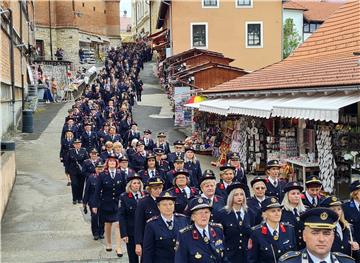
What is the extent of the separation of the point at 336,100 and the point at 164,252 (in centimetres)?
674

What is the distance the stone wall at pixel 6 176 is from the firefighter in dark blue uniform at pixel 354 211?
26.4 ft

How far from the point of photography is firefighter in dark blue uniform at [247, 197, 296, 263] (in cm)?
579

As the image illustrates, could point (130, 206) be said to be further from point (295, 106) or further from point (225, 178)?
point (295, 106)

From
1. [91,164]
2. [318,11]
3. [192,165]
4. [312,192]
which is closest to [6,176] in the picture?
[91,164]

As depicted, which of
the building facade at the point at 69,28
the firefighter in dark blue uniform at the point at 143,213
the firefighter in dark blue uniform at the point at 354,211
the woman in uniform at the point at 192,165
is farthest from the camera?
the building facade at the point at 69,28

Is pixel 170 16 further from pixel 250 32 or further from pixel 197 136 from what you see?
pixel 197 136

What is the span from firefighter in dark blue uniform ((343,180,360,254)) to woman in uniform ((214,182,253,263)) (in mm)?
1367

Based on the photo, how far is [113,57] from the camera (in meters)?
46.5

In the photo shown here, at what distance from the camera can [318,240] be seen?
3918mm

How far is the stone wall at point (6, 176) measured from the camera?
1260 centimetres

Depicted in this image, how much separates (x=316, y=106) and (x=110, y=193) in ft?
16.5

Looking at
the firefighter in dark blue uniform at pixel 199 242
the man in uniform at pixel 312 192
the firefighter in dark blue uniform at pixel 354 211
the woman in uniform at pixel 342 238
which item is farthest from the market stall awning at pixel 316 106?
the firefighter in dark blue uniform at pixel 199 242

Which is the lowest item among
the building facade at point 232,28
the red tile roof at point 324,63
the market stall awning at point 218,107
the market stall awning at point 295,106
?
the market stall awning at point 218,107

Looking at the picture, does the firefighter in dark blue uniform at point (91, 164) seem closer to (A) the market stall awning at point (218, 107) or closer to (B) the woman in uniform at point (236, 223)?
(B) the woman in uniform at point (236, 223)
